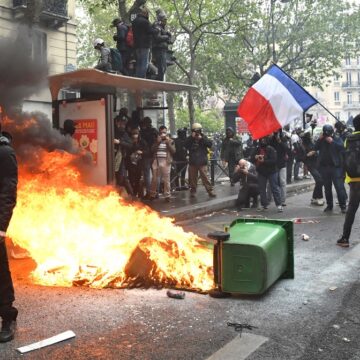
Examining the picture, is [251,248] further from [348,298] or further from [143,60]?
[143,60]

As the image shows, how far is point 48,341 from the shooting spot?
12.3ft

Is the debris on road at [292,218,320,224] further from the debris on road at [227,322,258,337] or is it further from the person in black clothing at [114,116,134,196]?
the debris on road at [227,322,258,337]

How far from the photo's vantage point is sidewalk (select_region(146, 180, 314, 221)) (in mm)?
9914

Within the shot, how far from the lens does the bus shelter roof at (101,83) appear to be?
8961mm

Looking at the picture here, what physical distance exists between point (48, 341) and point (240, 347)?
59.0 inches

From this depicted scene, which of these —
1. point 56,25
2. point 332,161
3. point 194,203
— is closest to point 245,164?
point 194,203

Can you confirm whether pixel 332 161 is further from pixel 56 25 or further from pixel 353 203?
pixel 56 25

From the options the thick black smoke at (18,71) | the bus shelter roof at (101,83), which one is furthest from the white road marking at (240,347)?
the bus shelter roof at (101,83)

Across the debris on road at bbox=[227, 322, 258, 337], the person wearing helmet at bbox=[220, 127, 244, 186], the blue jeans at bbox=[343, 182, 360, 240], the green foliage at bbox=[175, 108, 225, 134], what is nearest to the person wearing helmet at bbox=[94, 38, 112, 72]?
the blue jeans at bbox=[343, 182, 360, 240]

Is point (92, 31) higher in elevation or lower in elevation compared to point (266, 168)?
higher

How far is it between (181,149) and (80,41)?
84.5 feet

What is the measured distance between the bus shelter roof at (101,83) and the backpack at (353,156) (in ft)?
14.7

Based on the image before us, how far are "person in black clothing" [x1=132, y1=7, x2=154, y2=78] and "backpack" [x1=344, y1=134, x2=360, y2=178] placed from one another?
541 cm

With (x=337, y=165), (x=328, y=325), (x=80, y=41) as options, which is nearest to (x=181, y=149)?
(x=337, y=165)
